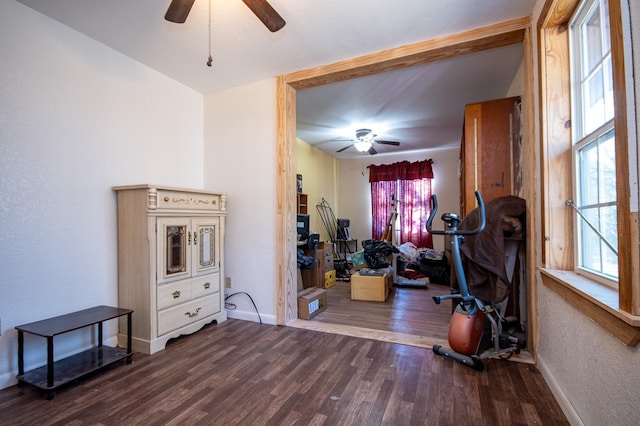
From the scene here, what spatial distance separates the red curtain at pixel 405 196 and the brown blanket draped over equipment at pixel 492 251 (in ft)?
13.7

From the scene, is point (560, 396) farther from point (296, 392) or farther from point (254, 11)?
point (254, 11)

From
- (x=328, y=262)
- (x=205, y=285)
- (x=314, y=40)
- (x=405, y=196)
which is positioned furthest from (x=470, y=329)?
(x=405, y=196)

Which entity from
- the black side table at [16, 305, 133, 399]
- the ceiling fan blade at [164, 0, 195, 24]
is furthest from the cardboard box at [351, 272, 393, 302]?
the ceiling fan blade at [164, 0, 195, 24]

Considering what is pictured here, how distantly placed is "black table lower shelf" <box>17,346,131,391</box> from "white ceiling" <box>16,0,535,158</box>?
2413 mm

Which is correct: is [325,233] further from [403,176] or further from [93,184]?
[93,184]

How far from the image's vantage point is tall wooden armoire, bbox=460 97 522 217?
253 centimetres

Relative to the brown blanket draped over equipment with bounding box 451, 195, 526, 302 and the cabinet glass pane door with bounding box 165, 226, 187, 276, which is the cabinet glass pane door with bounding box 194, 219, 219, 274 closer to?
the cabinet glass pane door with bounding box 165, 226, 187, 276

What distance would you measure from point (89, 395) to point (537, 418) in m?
2.50

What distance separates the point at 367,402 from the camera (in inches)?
65.0

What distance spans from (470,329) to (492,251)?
569 millimetres

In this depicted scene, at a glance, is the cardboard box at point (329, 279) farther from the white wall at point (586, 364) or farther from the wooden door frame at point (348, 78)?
the white wall at point (586, 364)

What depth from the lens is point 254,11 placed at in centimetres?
170

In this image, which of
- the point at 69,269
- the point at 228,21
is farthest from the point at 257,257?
the point at 228,21

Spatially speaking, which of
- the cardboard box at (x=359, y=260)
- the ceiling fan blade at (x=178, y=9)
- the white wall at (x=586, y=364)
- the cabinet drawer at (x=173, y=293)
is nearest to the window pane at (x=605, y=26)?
the white wall at (x=586, y=364)
